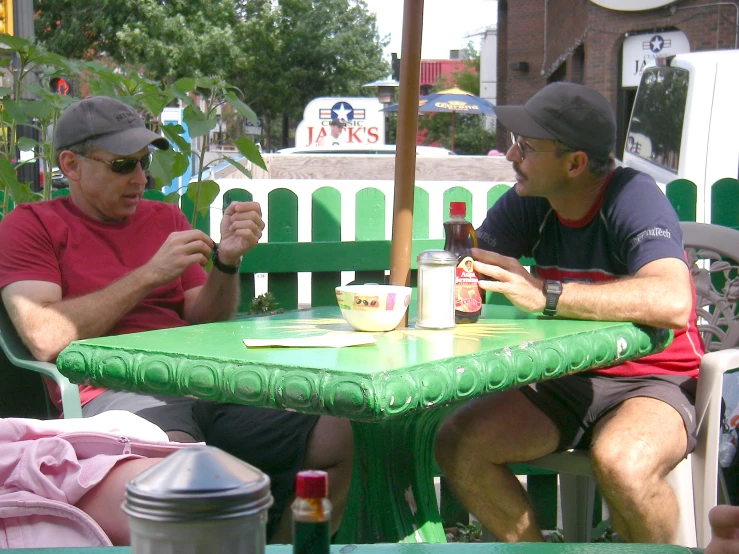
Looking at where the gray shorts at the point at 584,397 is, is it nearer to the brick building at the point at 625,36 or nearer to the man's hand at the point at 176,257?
the man's hand at the point at 176,257

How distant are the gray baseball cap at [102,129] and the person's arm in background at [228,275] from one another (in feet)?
1.25

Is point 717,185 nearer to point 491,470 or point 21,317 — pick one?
point 491,470

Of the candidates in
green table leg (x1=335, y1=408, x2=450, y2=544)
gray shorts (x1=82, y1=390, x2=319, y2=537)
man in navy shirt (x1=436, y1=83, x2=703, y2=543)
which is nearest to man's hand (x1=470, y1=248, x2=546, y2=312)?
man in navy shirt (x1=436, y1=83, x2=703, y2=543)

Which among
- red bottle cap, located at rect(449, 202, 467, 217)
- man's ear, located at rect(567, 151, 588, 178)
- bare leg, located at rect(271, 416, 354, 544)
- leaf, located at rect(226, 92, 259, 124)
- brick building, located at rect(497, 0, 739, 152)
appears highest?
brick building, located at rect(497, 0, 739, 152)

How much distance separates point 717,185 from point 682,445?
200 centimetres

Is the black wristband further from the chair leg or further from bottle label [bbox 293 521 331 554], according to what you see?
bottle label [bbox 293 521 331 554]

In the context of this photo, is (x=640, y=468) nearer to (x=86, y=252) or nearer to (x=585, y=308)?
(x=585, y=308)

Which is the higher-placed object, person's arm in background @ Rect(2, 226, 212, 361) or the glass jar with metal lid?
the glass jar with metal lid

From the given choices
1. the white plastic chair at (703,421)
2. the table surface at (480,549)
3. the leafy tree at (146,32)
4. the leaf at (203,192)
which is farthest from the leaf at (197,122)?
the leafy tree at (146,32)

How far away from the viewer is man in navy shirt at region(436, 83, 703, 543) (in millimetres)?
2369

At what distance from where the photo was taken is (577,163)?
2.78 meters

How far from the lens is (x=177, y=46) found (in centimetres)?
2430

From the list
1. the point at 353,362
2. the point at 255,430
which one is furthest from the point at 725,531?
the point at 255,430

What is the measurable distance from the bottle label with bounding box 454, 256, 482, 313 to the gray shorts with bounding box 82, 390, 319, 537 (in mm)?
532
